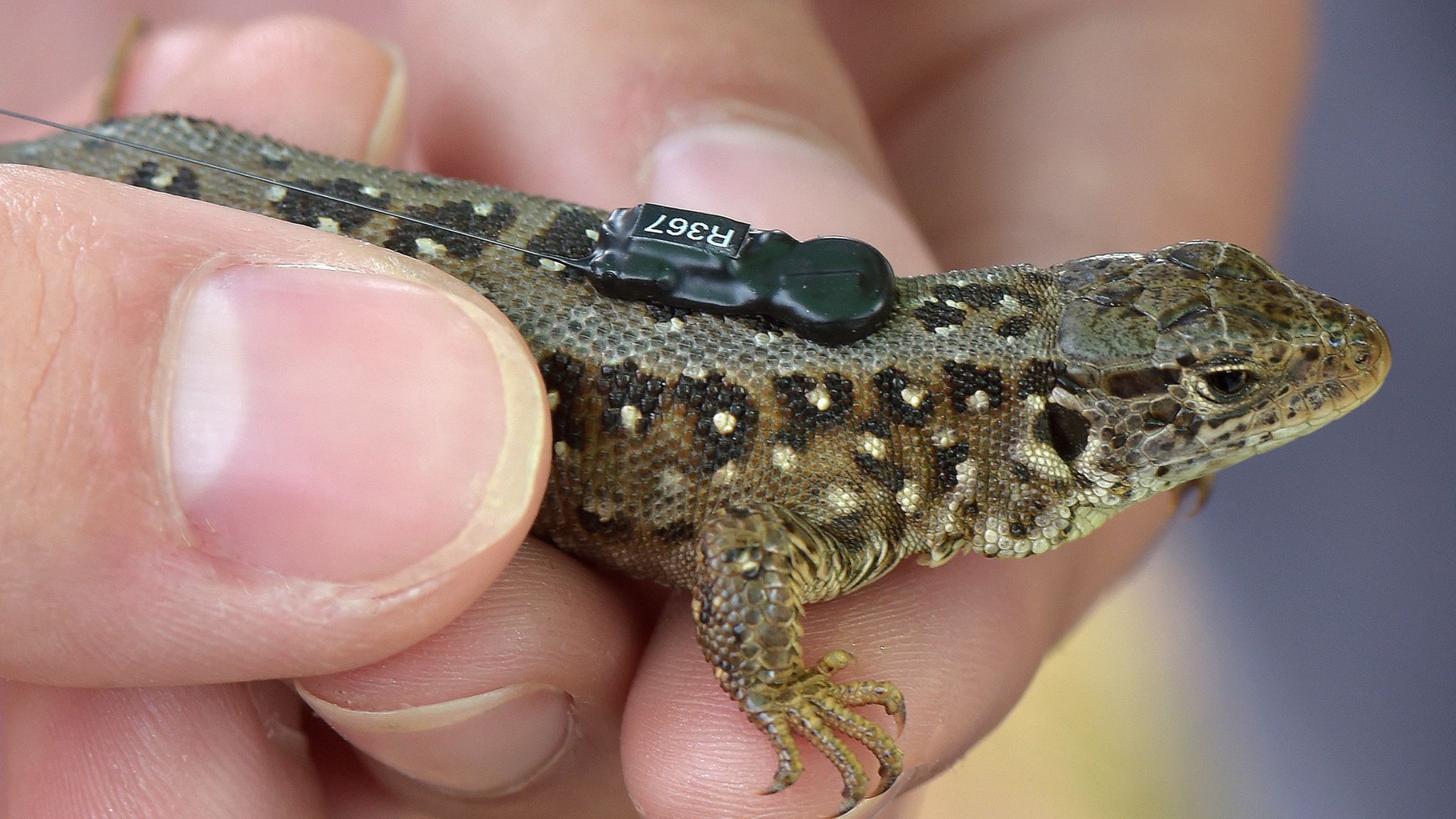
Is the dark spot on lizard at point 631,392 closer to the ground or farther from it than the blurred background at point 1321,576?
farther from it

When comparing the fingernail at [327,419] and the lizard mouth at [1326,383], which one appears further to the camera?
the lizard mouth at [1326,383]

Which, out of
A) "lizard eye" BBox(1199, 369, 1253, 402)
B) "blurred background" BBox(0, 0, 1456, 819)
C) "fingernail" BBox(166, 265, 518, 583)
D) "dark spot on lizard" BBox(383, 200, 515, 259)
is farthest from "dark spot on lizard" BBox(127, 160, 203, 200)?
"blurred background" BBox(0, 0, 1456, 819)

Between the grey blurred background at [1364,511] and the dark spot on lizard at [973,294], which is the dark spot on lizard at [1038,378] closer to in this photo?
the dark spot on lizard at [973,294]

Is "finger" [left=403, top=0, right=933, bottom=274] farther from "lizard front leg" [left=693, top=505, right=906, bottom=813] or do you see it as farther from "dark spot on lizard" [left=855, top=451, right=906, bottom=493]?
"lizard front leg" [left=693, top=505, right=906, bottom=813]

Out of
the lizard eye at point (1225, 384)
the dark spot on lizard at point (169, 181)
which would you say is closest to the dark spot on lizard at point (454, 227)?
the dark spot on lizard at point (169, 181)

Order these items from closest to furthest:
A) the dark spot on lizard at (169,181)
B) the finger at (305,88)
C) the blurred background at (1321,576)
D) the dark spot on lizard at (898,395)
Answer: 1. the dark spot on lizard at (898,395)
2. the dark spot on lizard at (169,181)
3. the finger at (305,88)
4. the blurred background at (1321,576)

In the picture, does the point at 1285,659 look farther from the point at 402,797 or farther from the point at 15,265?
the point at 15,265
